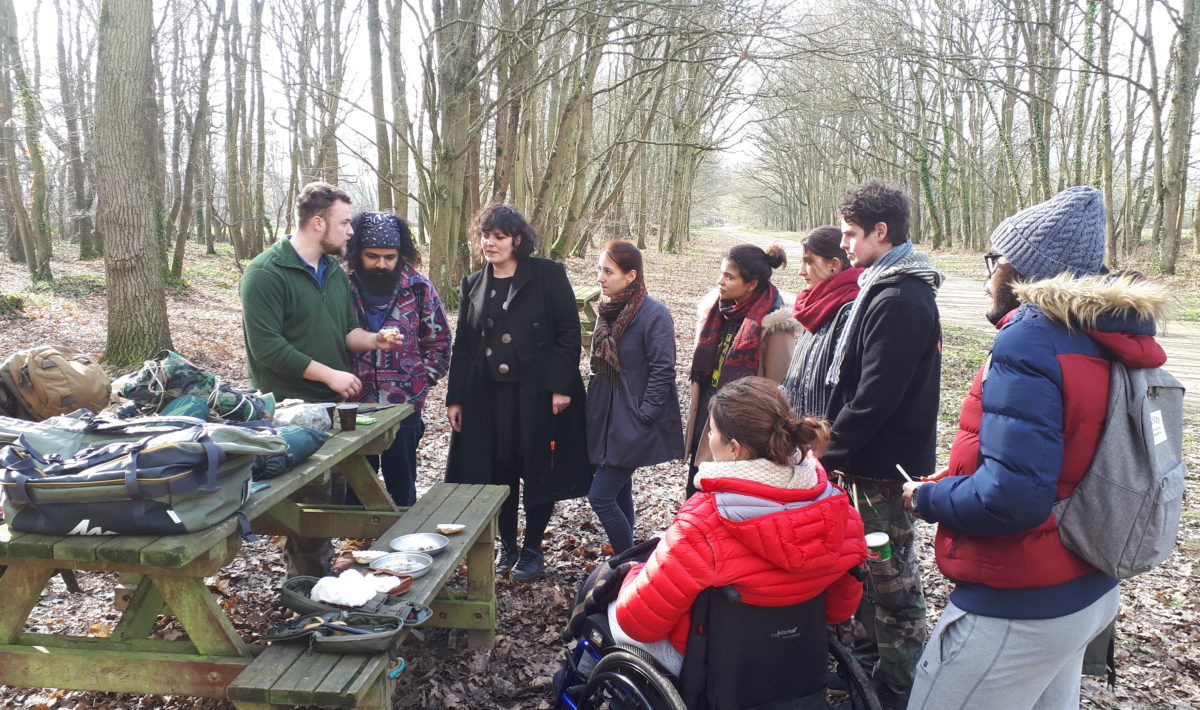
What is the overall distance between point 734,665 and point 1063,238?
154 centimetres

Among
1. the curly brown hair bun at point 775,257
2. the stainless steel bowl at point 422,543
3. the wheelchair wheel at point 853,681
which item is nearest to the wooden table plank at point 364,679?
the stainless steel bowl at point 422,543

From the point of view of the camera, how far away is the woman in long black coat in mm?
4105

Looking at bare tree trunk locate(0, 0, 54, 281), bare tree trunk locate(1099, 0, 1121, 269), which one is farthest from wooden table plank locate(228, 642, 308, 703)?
bare tree trunk locate(1099, 0, 1121, 269)

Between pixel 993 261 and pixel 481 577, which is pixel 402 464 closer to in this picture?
pixel 481 577

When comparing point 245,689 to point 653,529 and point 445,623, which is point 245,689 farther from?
point 653,529

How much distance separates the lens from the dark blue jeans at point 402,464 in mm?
4449

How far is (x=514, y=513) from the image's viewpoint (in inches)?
174

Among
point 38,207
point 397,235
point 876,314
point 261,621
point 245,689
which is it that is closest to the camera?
point 245,689

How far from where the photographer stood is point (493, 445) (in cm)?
426

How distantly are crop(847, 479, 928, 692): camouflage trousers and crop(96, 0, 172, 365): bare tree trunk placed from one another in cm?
823

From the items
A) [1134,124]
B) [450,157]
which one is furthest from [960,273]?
[450,157]

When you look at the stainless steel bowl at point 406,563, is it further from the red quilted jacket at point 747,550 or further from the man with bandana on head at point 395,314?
the man with bandana on head at point 395,314

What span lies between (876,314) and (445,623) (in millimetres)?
2300

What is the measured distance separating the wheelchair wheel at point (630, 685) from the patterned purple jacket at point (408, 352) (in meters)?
2.14
